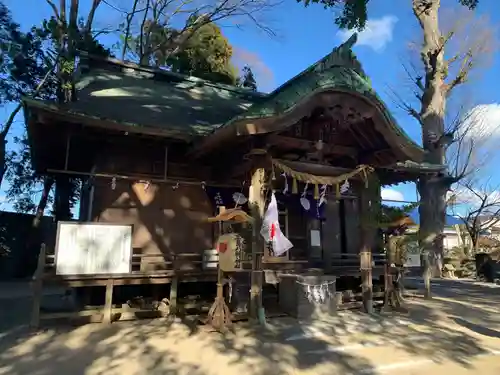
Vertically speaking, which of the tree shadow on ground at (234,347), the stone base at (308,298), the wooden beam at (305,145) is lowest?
the tree shadow on ground at (234,347)

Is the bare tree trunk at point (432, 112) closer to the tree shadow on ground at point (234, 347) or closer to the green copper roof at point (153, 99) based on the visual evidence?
the green copper roof at point (153, 99)

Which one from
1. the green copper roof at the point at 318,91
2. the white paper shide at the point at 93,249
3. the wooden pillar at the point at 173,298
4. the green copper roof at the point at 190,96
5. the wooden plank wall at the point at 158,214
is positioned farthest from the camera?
the wooden plank wall at the point at 158,214

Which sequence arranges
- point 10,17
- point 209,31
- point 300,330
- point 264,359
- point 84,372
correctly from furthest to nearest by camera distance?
point 209,31 < point 10,17 < point 300,330 < point 264,359 < point 84,372

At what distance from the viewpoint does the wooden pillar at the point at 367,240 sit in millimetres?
9055

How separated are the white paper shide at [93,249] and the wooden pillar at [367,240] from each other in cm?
528

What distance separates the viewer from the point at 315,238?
1103 cm

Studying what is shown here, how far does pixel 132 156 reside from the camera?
9.48 metres

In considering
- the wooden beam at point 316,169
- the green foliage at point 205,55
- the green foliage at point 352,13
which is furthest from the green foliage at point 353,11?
the green foliage at point 205,55

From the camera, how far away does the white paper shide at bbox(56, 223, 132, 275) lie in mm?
7191

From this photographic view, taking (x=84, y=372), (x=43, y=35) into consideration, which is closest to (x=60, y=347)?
(x=84, y=372)

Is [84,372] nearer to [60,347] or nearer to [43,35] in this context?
[60,347]

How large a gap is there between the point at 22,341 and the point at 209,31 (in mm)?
24892

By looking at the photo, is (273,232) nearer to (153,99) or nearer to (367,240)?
(367,240)

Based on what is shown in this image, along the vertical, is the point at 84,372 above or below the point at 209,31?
below
